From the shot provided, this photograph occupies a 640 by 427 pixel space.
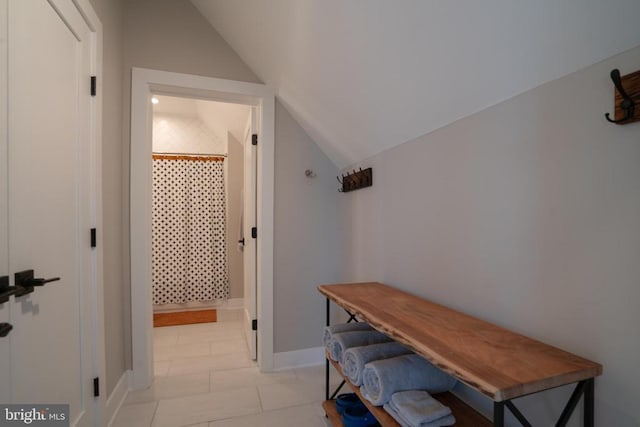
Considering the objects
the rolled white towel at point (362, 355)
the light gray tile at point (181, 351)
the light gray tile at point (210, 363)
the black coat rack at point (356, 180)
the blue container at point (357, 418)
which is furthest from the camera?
the light gray tile at point (181, 351)

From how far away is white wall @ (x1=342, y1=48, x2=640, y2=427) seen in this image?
2.43ft

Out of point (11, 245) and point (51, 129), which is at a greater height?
point (51, 129)

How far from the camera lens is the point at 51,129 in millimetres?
1198

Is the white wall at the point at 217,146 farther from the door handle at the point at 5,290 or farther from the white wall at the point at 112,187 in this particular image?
the door handle at the point at 5,290

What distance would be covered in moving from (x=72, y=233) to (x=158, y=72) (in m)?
1.34

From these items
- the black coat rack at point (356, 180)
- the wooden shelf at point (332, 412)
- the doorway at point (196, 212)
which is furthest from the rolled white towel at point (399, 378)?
the doorway at point (196, 212)

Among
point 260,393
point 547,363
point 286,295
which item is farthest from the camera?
point 286,295

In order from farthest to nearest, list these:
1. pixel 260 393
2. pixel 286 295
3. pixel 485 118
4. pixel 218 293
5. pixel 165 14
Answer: pixel 218 293 → pixel 286 295 → pixel 165 14 → pixel 260 393 → pixel 485 118

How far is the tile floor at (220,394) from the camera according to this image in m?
1.74

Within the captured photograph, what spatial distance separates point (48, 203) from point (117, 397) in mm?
1387

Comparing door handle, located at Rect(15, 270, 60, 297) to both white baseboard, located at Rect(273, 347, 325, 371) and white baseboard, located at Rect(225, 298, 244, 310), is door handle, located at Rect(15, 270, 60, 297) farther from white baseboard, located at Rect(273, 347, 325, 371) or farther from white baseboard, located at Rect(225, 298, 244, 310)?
white baseboard, located at Rect(225, 298, 244, 310)

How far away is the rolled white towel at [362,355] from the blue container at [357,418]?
240 millimetres

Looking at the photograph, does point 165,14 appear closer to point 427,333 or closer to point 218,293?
point 427,333

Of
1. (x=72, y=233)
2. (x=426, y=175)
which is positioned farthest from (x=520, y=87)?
(x=72, y=233)
